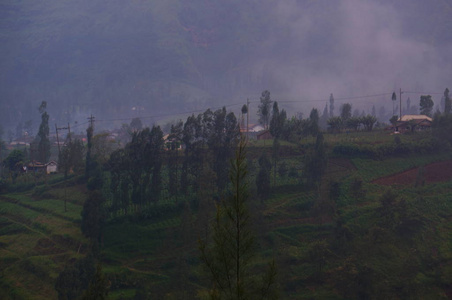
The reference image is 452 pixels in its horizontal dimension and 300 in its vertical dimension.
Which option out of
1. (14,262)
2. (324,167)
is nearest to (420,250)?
(324,167)

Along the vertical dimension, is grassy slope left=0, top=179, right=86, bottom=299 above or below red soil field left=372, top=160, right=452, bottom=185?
below

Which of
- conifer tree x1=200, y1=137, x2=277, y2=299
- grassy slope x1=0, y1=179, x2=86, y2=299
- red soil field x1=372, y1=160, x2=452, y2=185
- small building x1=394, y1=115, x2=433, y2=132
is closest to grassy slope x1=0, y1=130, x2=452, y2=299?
grassy slope x1=0, y1=179, x2=86, y2=299

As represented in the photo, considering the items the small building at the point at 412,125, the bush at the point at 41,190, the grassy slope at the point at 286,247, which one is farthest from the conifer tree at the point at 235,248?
the small building at the point at 412,125

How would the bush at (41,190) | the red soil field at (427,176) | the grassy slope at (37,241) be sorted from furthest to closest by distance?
1. the bush at (41,190)
2. the red soil field at (427,176)
3. the grassy slope at (37,241)

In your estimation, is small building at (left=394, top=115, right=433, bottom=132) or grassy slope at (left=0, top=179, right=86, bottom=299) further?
small building at (left=394, top=115, right=433, bottom=132)

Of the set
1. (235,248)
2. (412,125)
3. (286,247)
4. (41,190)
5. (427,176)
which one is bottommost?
(286,247)

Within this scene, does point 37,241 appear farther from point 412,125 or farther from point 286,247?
point 412,125

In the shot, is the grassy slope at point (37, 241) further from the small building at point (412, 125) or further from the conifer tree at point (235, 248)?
the small building at point (412, 125)

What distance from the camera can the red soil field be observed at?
3145 cm

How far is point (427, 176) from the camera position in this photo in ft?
106

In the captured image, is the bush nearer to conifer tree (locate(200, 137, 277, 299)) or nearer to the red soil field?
the red soil field

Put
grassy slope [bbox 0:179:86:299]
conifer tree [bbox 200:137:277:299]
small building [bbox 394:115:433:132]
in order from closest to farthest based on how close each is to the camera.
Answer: conifer tree [bbox 200:137:277:299] → grassy slope [bbox 0:179:86:299] → small building [bbox 394:115:433:132]


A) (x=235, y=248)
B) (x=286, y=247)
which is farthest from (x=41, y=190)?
(x=235, y=248)

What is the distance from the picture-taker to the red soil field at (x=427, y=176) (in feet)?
Answer: 103
